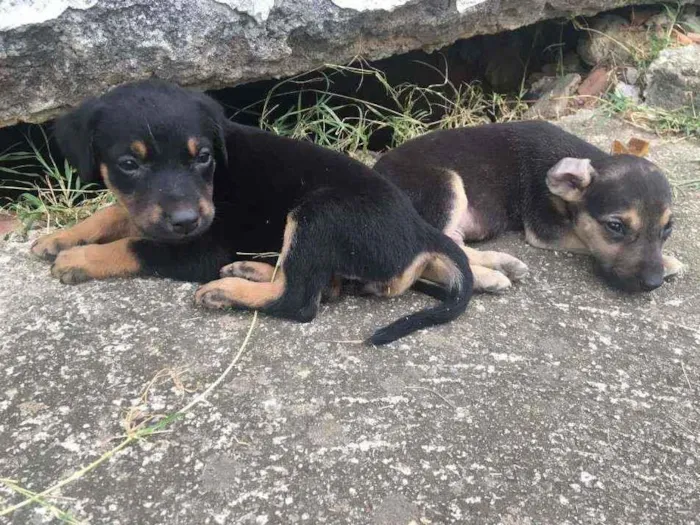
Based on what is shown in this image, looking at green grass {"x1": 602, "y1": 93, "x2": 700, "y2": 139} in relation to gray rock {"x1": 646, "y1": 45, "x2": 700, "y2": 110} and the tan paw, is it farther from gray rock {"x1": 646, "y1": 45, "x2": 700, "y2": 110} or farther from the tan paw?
the tan paw

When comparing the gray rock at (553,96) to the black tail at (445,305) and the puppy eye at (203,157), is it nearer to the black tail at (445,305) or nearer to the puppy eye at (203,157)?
the black tail at (445,305)

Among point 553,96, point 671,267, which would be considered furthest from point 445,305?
point 553,96

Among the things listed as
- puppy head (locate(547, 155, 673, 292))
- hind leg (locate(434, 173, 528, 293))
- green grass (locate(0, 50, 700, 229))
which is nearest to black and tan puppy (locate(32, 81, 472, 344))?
hind leg (locate(434, 173, 528, 293))

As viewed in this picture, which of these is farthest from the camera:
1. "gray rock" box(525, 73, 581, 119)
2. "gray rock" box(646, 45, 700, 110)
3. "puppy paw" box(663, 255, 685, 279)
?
"gray rock" box(525, 73, 581, 119)

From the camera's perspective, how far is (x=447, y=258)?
326 cm

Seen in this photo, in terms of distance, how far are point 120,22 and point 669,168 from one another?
3.89 m

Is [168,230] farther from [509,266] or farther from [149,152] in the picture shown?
[509,266]

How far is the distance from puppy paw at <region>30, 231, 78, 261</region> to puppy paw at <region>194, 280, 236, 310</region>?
934 mm

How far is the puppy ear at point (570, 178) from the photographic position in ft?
12.7

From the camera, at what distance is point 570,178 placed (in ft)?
13.0

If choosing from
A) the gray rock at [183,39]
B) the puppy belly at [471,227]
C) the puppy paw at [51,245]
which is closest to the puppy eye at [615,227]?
the puppy belly at [471,227]

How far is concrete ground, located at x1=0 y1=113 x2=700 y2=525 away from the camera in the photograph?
219 centimetres

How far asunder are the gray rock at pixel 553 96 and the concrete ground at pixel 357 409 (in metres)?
2.73

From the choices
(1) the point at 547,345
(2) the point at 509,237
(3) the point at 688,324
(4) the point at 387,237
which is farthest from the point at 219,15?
(3) the point at 688,324
